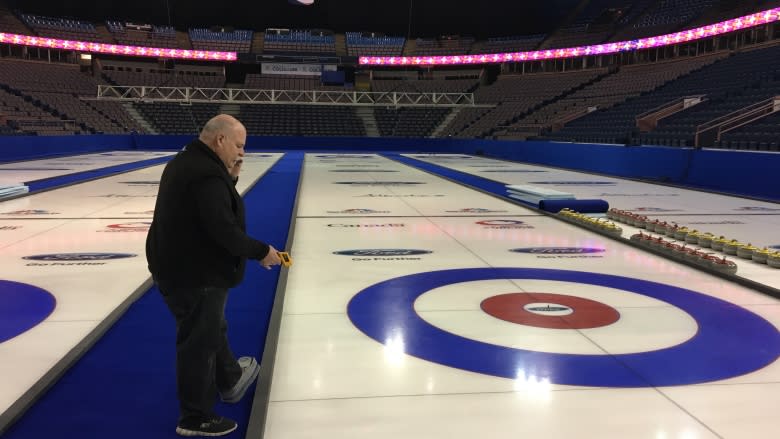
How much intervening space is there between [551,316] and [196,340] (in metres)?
3.16

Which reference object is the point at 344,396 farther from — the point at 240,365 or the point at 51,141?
the point at 51,141

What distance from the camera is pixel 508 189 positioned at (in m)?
14.4

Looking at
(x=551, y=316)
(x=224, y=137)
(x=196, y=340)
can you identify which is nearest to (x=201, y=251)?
(x=196, y=340)

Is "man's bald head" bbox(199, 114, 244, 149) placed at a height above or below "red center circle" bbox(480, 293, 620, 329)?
above

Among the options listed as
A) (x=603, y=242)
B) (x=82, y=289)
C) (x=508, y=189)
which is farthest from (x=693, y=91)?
(x=82, y=289)

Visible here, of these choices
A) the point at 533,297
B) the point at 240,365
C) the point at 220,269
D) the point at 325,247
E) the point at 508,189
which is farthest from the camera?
the point at 508,189

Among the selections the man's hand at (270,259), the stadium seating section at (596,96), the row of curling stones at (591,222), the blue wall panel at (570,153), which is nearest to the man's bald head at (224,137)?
the man's hand at (270,259)

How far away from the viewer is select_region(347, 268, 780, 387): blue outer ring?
387 centimetres

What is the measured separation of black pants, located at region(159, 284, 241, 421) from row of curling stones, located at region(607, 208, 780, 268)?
21.6ft

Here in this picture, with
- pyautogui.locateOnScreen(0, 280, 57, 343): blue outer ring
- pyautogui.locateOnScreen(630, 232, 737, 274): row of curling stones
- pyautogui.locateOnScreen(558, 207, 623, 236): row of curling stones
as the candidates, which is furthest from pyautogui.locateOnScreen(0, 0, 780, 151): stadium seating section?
pyautogui.locateOnScreen(0, 280, 57, 343): blue outer ring

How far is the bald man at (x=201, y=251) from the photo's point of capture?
9.09ft

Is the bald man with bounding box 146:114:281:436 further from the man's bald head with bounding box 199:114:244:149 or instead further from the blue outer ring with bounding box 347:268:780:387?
the blue outer ring with bounding box 347:268:780:387

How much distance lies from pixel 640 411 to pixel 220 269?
2299 mm

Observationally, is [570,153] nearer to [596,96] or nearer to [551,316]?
[596,96]
